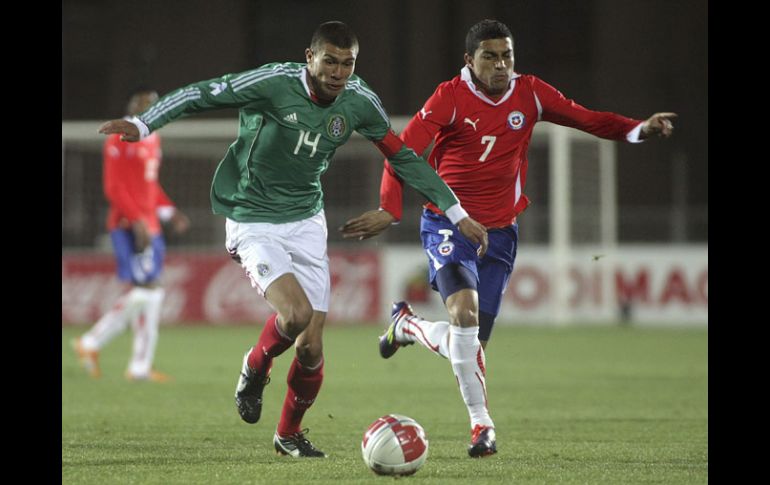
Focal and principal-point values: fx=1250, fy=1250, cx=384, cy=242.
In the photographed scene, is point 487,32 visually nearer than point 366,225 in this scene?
No

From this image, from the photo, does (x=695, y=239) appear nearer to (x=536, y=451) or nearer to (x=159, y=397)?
(x=159, y=397)

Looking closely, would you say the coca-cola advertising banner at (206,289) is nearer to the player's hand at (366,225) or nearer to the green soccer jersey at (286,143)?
the green soccer jersey at (286,143)

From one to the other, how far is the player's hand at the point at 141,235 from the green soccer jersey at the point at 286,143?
15.4 ft

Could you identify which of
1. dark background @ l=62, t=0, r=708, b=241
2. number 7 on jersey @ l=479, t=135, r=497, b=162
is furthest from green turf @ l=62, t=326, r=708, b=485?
dark background @ l=62, t=0, r=708, b=241

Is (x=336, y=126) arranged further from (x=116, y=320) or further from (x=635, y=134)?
(x=116, y=320)

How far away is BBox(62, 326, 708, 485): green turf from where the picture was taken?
5918mm

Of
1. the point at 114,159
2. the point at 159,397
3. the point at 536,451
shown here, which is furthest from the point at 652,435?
the point at 114,159

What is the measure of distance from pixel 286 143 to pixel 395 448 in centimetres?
Answer: 179

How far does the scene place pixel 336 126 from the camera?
6.60 meters

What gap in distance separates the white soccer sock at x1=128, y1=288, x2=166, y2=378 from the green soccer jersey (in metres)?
4.90

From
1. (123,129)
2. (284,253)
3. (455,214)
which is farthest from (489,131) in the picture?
(123,129)

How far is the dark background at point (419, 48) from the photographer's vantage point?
27516 millimetres

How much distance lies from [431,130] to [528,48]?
72.0 ft

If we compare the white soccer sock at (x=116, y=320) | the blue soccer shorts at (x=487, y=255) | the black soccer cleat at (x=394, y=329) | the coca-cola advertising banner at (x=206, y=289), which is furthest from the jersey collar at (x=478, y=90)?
the coca-cola advertising banner at (x=206, y=289)
